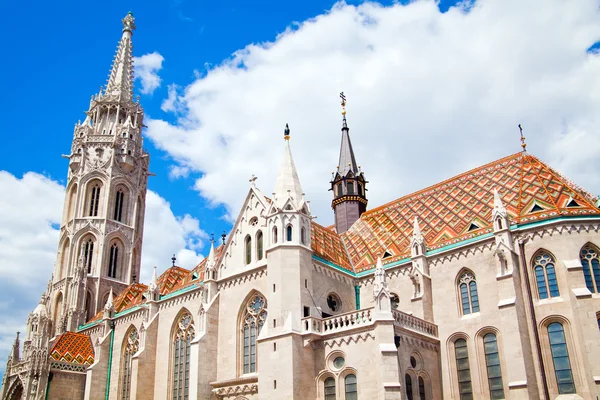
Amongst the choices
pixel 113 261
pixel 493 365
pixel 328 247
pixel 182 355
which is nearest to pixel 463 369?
pixel 493 365

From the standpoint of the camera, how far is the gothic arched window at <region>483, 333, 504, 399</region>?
25.3 m

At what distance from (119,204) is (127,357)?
743 inches

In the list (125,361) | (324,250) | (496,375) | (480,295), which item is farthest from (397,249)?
(125,361)

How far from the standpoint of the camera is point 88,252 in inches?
2016

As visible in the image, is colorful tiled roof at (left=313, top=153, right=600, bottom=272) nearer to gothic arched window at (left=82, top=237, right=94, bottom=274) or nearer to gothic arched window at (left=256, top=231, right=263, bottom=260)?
gothic arched window at (left=256, top=231, right=263, bottom=260)

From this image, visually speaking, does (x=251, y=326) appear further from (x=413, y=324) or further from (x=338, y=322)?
(x=413, y=324)

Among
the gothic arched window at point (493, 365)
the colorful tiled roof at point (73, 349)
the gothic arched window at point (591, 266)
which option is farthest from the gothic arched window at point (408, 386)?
the colorful tiled roof at point (73, 349)

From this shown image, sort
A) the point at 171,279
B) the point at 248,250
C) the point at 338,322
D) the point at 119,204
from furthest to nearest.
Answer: the point at 119,204, the point at 171,279, the point at 248,250, the point at 338,322

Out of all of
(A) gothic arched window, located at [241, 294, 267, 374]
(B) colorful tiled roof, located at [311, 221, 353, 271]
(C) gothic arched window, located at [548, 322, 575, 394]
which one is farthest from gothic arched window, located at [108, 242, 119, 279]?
(C) gothic arched window, located at [548, 322, 575, 394]

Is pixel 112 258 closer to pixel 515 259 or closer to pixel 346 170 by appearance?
pixel 346 170

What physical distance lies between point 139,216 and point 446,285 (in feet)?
117

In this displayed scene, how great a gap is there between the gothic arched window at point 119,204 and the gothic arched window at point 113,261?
8.66 ft

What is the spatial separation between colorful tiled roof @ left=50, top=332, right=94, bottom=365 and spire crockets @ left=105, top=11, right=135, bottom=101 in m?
26.3

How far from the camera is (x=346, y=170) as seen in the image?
45094 millimetres
